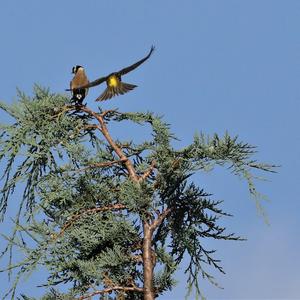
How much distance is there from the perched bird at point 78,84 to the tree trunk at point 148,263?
1793 millimetres

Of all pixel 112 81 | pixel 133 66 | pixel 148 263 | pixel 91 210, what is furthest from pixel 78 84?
pixel 148 263

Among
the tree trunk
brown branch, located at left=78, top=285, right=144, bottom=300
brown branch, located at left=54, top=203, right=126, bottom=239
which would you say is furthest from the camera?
brown branch, located at left=54, top=203, right=126, bottom=239

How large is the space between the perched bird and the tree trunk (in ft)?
5.88

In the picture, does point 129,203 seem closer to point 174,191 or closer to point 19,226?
point 174,191

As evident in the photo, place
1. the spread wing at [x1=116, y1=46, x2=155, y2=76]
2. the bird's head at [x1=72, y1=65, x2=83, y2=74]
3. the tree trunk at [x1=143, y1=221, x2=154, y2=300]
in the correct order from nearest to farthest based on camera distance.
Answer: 1. the tree trunk at [x1=143, y1=221, x2=154, y2=300]
2. the spread wing at [x1=116, y1=46, x2=155, y2=76]
3. the bird's head at [x1=72, y1=65, x2=83, y2=74]

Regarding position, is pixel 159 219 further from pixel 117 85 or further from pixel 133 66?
pixel 133 66

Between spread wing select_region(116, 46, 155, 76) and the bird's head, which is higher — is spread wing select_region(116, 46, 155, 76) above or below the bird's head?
below

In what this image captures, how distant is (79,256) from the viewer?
23.7 feet

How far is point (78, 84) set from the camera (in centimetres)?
867

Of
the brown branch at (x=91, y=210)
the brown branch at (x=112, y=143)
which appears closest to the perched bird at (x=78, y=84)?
the brown branch at (x=112, y=143)

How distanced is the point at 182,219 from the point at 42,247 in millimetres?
1472

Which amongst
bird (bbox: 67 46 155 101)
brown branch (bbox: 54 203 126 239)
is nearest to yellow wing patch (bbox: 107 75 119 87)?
bird (bbox: 67 46 155 101)

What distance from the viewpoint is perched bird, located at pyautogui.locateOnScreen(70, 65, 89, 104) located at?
7.86 m

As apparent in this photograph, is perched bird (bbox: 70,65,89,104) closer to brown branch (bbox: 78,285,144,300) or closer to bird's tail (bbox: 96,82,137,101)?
bird's tail (bbox: 96,82,137,101)
